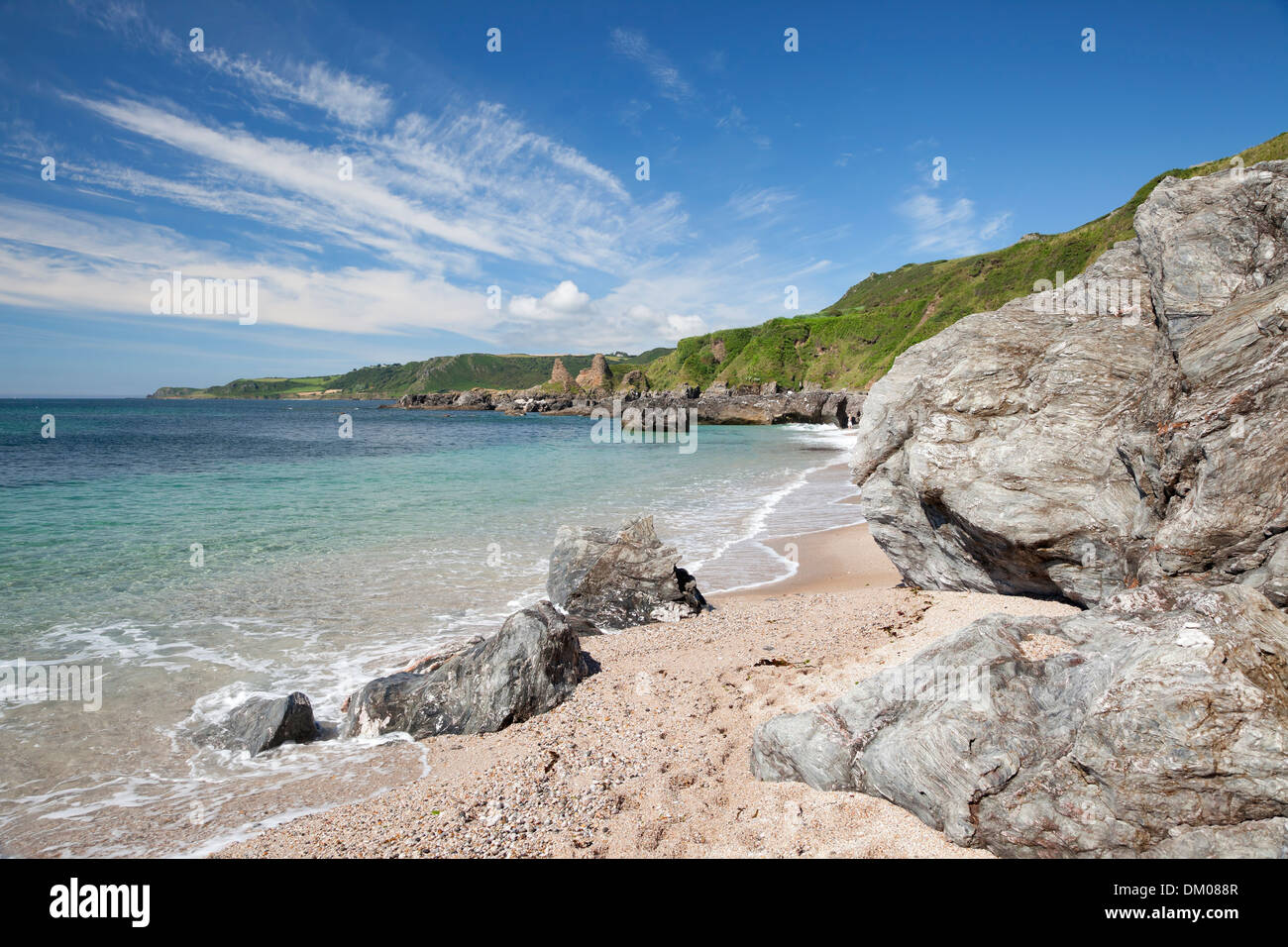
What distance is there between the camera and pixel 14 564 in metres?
13.6

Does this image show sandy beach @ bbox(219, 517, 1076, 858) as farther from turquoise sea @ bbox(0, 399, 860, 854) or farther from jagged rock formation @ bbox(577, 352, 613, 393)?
jagged rock formation @ bbox(577, 352, 613, 393)

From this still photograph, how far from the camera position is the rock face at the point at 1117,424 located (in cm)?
500

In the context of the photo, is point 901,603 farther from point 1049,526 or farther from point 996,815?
point 996,815

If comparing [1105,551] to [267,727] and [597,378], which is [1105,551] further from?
[597,378]

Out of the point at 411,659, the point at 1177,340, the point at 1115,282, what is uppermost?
the point at 1115,282

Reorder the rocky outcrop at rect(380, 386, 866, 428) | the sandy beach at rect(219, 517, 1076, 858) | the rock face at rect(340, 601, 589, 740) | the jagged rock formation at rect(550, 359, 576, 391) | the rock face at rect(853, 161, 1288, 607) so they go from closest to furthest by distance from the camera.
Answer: the sandy beach at rect(219, 517, 1076, 858), the rock face at rect(853, 161, 1288, 607), the rock face at rect(340, 601, 589, 740), the rocky outcrop at rect(380, 386, 866, 428), the jagged rock formation at rect(550, 359, 576, 391)

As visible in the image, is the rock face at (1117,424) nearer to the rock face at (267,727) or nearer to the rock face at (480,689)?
the rock face at (480,689)

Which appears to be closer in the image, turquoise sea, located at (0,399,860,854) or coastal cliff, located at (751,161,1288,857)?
coastal cliff, located at (751,161,1288,857)

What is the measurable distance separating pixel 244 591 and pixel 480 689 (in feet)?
26.9

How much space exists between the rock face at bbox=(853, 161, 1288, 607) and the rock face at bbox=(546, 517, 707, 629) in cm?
367

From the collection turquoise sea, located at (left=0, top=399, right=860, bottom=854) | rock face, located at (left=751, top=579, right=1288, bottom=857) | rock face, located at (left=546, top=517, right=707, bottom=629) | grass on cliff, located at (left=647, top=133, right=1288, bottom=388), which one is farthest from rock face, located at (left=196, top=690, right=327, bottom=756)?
grass on cliff, located at (left=647, top=133, right=1288, bottom=388)

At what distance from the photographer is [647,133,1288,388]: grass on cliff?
86.2 meters

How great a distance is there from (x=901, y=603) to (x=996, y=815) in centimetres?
632
